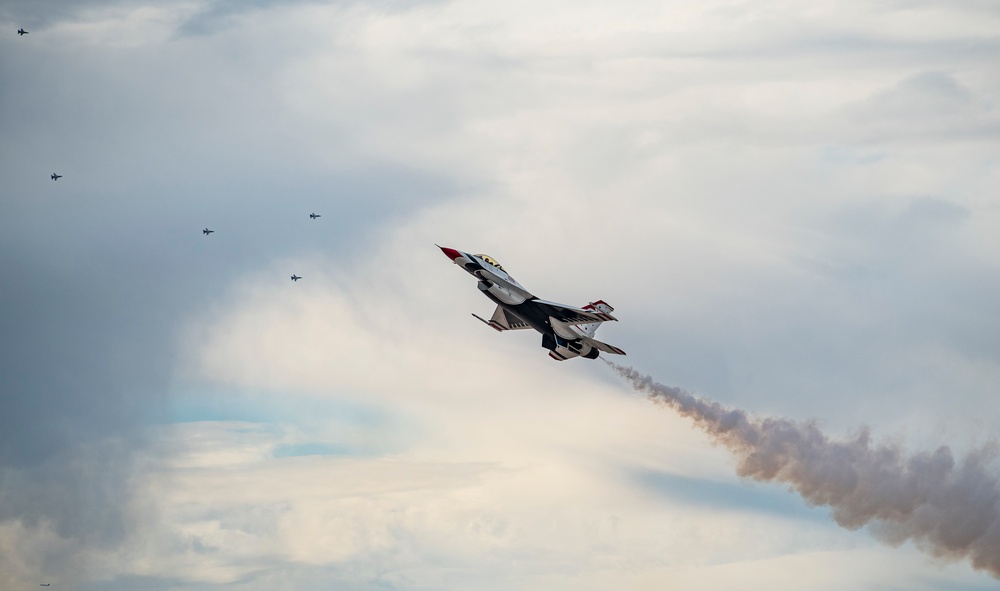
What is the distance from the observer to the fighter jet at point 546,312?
167 m

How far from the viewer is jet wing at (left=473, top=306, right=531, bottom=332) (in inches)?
6988

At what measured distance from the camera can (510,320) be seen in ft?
586

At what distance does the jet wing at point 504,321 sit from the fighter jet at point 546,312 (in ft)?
11.1

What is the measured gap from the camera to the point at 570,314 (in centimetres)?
16825

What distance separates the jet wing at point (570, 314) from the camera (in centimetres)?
16712

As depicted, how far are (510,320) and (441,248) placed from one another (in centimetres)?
1560

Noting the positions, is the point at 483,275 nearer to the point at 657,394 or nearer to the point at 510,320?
the point at 510,320

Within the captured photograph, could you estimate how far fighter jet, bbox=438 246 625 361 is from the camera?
16712 cm

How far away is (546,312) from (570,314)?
2.49 metres

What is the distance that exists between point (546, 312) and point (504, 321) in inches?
427

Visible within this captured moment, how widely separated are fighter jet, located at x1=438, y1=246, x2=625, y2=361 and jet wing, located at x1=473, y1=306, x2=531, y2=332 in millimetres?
3389

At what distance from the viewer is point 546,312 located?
169125 millimetres

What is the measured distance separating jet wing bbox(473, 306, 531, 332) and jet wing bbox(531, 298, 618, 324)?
8.14 meters

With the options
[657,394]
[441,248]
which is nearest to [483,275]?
[441,248]
